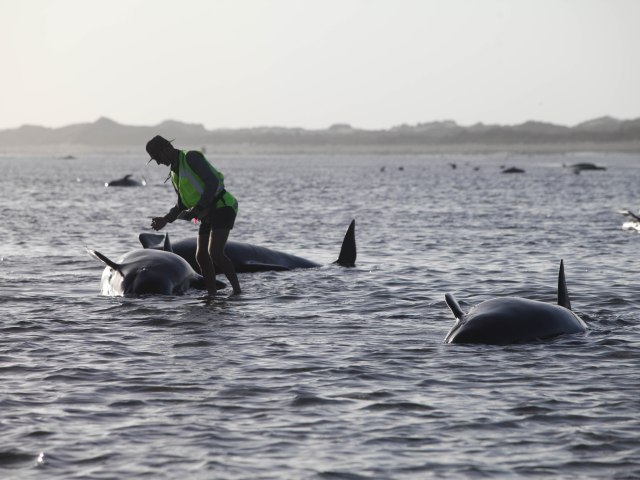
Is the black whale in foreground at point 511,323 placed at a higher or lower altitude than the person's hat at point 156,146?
lower

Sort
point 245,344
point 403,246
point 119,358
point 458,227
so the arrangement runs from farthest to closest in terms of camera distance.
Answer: point 458,227
point 403,246
point 245,344
point 119,358

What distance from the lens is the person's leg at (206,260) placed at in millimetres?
16188

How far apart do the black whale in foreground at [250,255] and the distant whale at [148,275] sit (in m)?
1.42

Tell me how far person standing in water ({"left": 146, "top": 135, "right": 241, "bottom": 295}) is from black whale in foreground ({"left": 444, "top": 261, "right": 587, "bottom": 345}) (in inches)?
167

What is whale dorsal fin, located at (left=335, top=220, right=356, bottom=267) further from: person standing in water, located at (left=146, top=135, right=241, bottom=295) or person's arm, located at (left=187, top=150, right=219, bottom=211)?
person's arm, located at (left=187, top=150, right=219, bottom=211)

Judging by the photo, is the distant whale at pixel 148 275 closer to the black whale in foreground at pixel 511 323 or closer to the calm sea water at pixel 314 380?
the calm sea water at pixel 314 380

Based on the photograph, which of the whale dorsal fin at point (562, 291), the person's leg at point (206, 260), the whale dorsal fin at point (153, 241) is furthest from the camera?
the whale dorsal fin at point (153, 241)

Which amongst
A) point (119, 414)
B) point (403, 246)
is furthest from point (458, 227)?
point (119, 414)

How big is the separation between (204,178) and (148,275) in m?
1.67

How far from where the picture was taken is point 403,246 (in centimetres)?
2559

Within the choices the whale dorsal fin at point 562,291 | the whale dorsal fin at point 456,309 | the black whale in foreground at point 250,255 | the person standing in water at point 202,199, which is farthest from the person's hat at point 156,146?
the whale dorsal fin at point 562,291

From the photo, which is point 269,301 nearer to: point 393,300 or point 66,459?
point 393,300

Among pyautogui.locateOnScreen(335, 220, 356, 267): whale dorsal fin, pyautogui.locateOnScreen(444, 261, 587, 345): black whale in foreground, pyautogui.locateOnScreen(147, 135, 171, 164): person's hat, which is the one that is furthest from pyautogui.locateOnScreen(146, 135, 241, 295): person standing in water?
pyautogui.locateOnScreen(335, 220, 356, 267): whale dorsal fin

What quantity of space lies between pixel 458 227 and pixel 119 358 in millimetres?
21467
